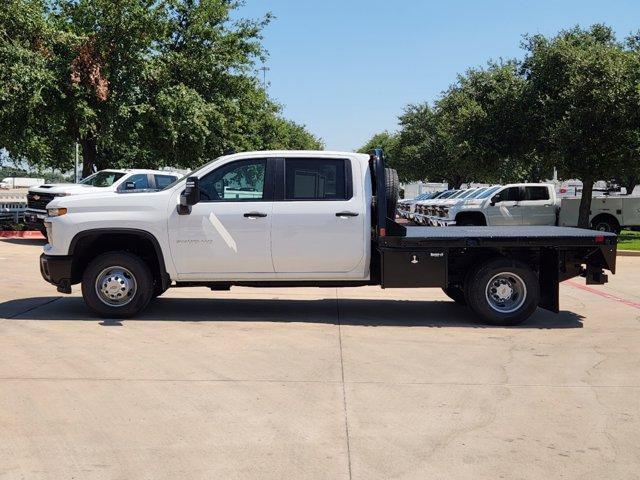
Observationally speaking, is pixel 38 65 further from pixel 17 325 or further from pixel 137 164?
pixel 17 325

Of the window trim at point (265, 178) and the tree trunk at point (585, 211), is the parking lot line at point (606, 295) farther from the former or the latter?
the tree trunk at point (585, 211)

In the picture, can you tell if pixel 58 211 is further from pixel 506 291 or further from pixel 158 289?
pixel 506 291

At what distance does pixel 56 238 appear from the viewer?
27.4 ft

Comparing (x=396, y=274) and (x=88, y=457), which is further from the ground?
(x=396, y=274)

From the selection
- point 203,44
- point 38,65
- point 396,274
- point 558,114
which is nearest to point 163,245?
point 396,274

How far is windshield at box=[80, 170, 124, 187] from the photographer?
18.9 metres

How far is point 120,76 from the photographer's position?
22.0 m

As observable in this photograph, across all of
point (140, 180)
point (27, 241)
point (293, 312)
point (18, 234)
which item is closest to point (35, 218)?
point (27, 241)

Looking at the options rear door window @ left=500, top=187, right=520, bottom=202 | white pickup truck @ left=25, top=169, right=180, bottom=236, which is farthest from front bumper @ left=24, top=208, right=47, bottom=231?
rear door window @ left=500, top=187, right=520, bottom=202

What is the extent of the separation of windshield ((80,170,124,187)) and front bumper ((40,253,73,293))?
10.7 meters

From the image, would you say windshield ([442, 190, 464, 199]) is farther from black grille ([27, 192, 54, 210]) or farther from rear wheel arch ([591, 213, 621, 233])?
black grille ([27, 192, 54, 210])

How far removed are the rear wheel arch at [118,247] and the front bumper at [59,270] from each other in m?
0.07

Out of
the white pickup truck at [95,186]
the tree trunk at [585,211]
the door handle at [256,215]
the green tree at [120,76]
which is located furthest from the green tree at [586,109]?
the door handle at [256,215]

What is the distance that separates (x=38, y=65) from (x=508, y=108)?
16.2 meters
